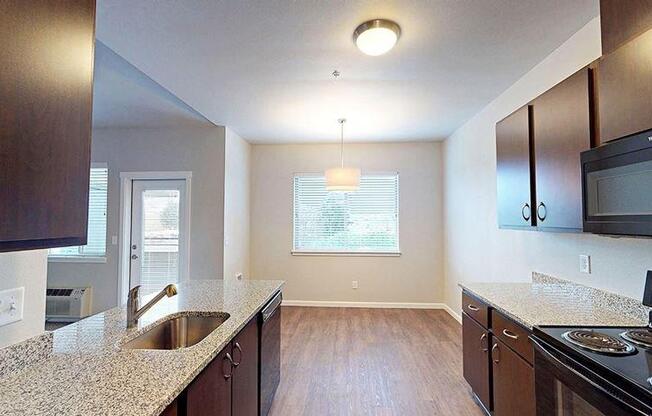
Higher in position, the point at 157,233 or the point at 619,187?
the point at 619,187

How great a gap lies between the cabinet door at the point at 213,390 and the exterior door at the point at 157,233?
3532 mm

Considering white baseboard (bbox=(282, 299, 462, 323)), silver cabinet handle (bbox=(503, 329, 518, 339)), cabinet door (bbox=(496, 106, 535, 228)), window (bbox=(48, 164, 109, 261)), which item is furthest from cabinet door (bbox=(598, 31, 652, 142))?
window (bbox=(48, 164, 109, 261))

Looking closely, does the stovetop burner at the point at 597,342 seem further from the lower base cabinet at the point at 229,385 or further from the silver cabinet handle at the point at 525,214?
the lower base cabinet at the point at 229,385

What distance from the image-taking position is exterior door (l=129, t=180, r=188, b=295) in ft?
15.9

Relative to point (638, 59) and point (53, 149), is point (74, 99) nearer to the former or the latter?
point (53, 149)

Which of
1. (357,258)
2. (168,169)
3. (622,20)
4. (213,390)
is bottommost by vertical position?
(213,390)

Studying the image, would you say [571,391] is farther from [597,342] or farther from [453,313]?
[453,313]

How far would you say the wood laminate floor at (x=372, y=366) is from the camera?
268cm

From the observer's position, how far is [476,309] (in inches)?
97.2

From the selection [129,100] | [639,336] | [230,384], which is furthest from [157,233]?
[639,336]

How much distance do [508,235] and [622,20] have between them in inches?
87.2

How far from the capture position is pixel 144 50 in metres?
2.58

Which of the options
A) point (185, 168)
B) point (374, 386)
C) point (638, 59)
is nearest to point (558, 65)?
point (638, 59)

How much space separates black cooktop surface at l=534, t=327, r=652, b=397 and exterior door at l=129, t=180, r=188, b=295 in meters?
4.46
